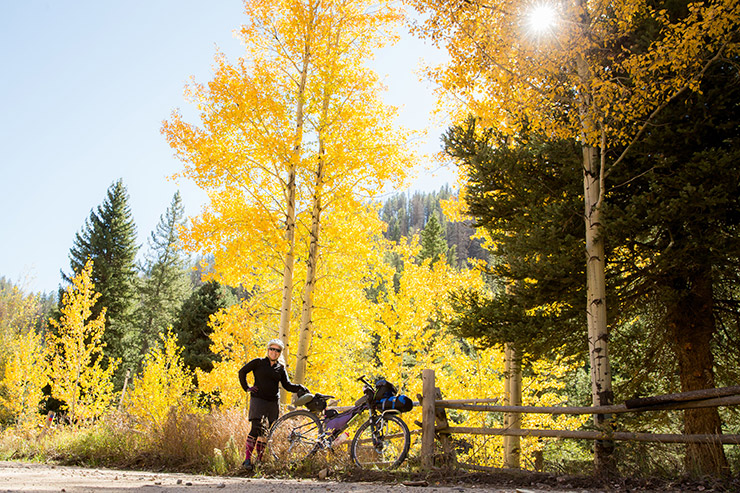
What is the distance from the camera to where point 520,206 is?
27.6ft

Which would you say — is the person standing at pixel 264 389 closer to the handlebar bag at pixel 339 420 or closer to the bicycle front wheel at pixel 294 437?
the bicycle front wheel at pixel 294 437

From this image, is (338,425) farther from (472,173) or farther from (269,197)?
(269,197)

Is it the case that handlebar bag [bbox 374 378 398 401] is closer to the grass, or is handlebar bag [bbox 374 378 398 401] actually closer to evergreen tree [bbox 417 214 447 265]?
the grass

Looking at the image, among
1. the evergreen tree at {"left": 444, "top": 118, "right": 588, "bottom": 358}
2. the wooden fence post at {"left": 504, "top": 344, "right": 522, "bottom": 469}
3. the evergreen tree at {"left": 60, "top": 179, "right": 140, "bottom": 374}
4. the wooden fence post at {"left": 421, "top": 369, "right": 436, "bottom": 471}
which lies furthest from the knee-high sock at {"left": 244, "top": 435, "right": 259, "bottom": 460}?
the evergreen tree at {"left": 60, "top": 179, "right": 140, "bottom": 374}

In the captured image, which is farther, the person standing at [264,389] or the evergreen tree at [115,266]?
the evergreen tree at [115,266]

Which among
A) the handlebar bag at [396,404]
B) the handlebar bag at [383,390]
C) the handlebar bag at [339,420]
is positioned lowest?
the handlebar bag at [339,420]

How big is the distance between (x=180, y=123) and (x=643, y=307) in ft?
31.7

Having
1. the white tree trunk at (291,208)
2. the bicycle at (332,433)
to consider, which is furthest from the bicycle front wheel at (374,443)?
the white tree trunk at (291,208)

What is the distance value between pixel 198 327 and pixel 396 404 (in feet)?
69.9

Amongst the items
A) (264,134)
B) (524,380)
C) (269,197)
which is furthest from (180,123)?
(524,380)

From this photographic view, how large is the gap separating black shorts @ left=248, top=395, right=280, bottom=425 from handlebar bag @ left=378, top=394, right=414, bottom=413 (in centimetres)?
161

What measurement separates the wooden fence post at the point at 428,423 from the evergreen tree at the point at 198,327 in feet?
66.1

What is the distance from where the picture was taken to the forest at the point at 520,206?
20.6 ft

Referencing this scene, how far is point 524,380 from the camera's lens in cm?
1220
